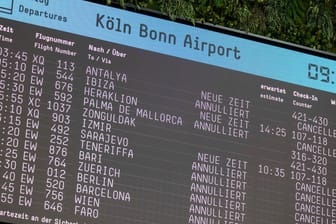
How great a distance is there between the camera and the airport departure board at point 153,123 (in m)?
5.74

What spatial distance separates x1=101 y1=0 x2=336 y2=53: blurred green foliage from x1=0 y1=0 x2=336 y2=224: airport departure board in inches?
6.1

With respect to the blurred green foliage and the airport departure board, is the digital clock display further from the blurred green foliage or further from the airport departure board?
the blurred green foliage

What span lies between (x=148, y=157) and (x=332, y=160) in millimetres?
984

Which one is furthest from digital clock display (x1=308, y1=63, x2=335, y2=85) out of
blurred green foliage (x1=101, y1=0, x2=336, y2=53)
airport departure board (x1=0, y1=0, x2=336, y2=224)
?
blurred green foliage (x1=101, y1=0, x2=336, y2=53)

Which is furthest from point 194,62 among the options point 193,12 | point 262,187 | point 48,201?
point 48,201

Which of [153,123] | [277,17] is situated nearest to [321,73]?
[277,17]

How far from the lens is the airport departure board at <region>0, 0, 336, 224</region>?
574cm

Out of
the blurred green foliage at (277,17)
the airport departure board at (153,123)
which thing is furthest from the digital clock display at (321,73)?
the blurred green foliage at (277,17)

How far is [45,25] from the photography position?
596 centimetres

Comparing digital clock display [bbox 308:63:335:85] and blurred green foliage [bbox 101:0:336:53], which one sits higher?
blurred green foliage [bbox 101:0:336:53]

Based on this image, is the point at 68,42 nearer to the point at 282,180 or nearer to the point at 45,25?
the point at 45,25

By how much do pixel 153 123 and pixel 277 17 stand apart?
3.43 feet

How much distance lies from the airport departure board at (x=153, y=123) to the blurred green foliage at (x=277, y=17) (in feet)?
0.51

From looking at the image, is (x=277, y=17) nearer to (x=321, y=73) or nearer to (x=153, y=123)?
(x=321, y=73)
